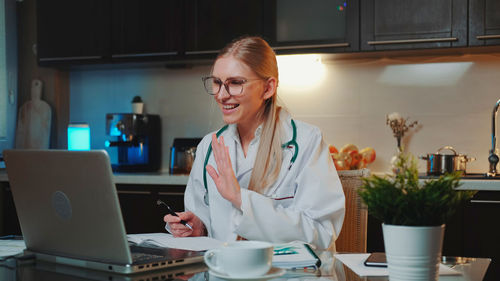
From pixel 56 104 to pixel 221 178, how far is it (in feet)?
8.70

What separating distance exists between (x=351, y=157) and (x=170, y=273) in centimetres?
208

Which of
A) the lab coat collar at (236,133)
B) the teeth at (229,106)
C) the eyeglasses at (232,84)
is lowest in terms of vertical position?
the lab coat collar at (236,133)

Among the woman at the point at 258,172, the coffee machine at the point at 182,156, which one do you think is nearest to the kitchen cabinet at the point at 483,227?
the woman at the point at 258,172

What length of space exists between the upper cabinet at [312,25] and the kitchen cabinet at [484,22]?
58 cm

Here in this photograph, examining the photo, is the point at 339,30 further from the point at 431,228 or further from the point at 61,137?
the point at 431,228

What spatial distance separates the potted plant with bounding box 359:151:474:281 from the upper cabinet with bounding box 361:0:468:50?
7.11 feet

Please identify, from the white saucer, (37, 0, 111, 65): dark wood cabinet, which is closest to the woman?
the white saucer

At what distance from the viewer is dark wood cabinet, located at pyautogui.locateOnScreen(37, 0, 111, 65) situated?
11.5 feet

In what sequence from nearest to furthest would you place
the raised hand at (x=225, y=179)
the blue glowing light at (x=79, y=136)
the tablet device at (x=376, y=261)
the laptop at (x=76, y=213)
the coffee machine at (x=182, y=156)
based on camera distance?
the laptop at (x=76, y=213) < the tablet device at (x=376, y=261) < the raised hand at (x=225, y=179) < the coffee machine at (x=182, y=156) < the blue glowing light at (x=79, y=136)

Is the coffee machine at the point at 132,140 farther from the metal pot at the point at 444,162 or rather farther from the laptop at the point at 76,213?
the laptop at the point at 76,213

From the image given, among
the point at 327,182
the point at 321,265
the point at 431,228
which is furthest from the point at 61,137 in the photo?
the point at 431,228

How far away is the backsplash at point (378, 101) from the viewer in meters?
3.11

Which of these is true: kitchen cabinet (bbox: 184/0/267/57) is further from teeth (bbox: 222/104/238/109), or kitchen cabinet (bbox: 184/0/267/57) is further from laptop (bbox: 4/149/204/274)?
laptop (bbox: 4/149/204/274)

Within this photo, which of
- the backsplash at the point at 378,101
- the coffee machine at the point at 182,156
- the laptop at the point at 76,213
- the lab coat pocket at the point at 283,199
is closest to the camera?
the laptop at the point at 76,213
